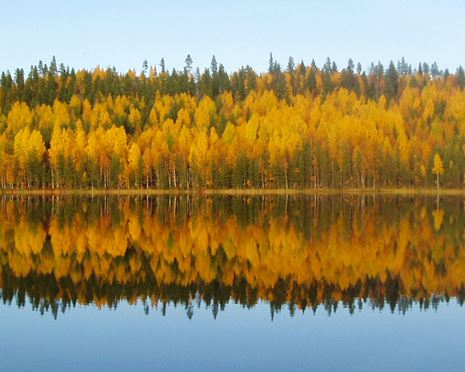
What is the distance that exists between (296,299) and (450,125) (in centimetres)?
12574

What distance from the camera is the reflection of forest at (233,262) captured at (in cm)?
2580

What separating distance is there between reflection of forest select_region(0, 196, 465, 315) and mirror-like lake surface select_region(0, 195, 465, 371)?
0.35 feet

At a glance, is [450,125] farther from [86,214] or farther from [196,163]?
[86,214]

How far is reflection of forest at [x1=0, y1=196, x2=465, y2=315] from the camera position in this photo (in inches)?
1016

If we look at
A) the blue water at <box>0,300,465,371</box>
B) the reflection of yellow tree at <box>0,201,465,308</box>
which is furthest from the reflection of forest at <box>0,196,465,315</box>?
the blue water at <box>0,300,465,371</box>

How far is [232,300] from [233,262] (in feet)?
26.5

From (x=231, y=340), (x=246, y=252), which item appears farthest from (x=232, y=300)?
(x=246, y=252)

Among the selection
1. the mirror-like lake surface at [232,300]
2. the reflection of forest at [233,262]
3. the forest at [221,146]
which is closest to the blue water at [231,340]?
the mirror-like lake surface at [232,300]

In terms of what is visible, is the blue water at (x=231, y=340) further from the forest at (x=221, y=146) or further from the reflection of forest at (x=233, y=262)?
the forest at (x=221, y=146)

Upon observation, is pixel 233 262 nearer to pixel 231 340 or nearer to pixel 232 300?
pixel 232 300

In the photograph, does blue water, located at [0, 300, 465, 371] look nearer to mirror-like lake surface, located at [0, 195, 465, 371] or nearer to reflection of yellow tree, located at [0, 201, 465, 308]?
mirror-like lake surface, located at [0, 195, 465, 371]

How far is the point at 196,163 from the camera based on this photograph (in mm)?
114812

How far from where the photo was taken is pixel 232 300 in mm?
25047

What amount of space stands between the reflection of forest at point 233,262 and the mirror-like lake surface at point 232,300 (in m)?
0.11
